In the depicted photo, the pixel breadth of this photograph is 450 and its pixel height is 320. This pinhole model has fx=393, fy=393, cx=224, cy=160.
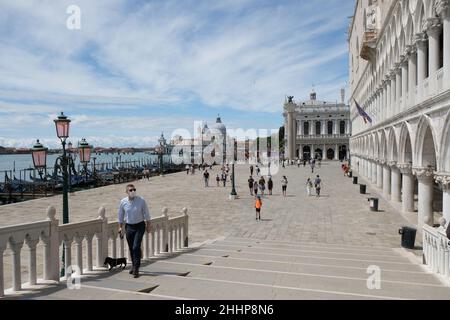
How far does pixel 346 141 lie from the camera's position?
318 ft

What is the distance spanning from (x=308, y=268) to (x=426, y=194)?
10.5 meters

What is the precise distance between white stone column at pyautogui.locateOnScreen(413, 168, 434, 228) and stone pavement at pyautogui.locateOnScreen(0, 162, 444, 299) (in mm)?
1390

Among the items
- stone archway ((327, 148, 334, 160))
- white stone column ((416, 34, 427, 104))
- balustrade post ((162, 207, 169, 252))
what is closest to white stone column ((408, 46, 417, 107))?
white stone column ((416, 34, 427, 104))

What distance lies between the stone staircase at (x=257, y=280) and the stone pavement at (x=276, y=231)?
0.09 feet

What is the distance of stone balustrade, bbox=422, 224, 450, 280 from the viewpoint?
25.2 ft

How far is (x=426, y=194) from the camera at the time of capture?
53.4 ft

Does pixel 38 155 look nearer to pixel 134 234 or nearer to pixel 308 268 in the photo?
pixel 134 234

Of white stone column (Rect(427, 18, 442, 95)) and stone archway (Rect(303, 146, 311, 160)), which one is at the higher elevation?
white stone column (Rect(427, 18, 442, 95))

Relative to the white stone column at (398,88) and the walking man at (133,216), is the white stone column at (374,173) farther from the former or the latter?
the walking man at (133,216)

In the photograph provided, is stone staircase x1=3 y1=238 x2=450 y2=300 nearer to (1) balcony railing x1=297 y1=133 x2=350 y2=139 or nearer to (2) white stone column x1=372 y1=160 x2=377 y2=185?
(2) white stone column x1=372 y1=160 x2=377 y2=185

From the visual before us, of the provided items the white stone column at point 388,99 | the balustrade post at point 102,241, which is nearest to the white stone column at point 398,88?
the white stone column at point 388,99
